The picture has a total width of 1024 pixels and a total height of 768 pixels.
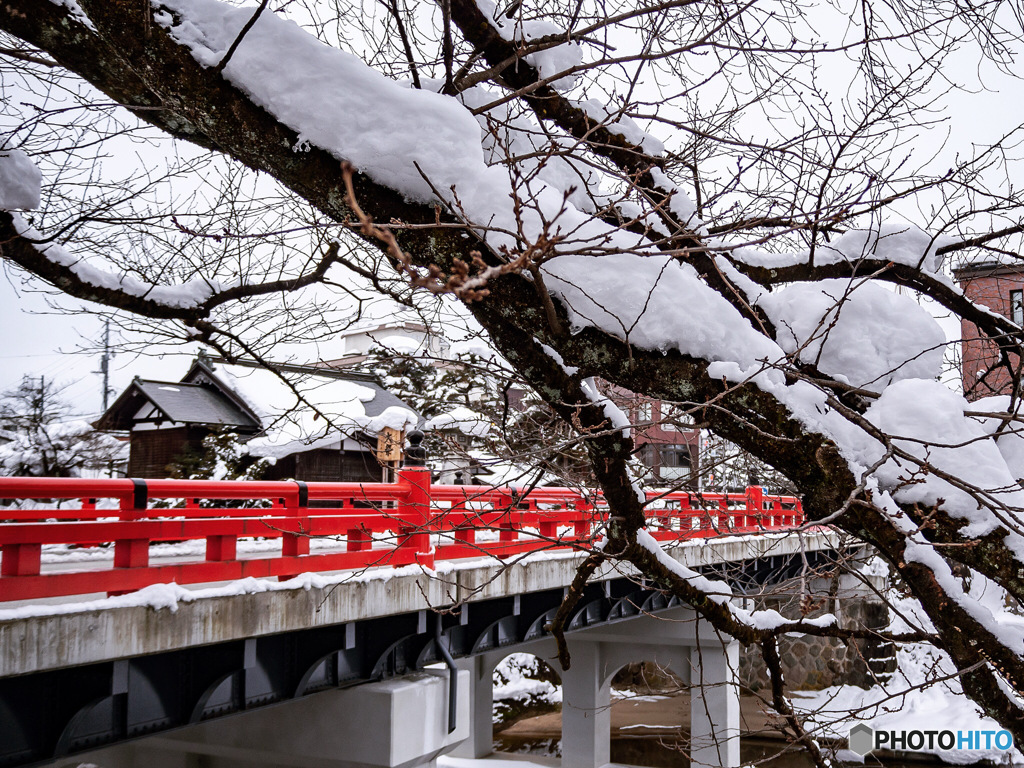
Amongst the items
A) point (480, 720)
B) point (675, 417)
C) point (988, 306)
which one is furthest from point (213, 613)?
point (480, 720)

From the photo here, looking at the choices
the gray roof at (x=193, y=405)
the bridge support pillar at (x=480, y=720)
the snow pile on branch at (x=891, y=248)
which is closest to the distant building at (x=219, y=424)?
the gray roof at (x=193, y=405)

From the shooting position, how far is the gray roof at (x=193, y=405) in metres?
19.1

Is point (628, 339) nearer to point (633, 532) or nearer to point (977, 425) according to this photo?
point (633, 532)

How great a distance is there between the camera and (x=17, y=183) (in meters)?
5.14

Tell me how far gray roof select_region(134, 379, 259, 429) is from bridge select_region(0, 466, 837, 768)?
9124mm

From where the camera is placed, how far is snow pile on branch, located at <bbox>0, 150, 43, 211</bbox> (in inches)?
201

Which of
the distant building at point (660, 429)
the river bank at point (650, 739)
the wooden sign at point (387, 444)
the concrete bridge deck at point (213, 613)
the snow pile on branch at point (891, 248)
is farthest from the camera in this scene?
the river bank at point (650, 739)

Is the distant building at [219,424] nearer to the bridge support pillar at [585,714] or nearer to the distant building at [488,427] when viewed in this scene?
the bridge support pillar at [585,714]

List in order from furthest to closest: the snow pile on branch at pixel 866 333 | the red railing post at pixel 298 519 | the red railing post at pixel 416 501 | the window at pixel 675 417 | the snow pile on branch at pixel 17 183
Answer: the red railing post at pixel 416 501 < the red railing post at pixel 298 519 < the snow pile on branch at pixel 17 183 < the snow pile on branch at pixel 866 333 < the window at pixel 675 417

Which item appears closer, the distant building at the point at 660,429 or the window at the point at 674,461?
the distant building at the point at 660,429

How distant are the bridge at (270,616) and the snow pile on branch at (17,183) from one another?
191 cm

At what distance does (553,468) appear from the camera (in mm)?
4105

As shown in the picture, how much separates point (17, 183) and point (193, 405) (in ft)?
51.9

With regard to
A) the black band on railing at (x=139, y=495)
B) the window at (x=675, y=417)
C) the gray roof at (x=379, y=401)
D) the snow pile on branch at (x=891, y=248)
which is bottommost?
the black band on railing at (x=139, y=495)
